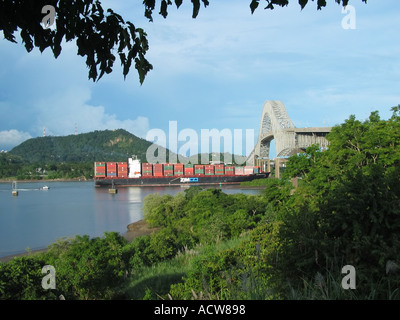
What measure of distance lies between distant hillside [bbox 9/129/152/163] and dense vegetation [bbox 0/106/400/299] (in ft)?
307

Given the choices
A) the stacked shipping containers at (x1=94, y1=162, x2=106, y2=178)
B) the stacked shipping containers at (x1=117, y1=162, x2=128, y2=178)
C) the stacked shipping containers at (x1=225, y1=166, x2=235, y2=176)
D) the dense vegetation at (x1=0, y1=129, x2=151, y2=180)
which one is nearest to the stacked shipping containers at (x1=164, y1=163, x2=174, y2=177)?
the stacked shipping containers at (x1=117, y1=162, x2=128, y2=178)

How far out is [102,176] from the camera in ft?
202

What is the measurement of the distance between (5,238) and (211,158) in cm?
6419

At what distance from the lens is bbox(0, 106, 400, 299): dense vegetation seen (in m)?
2.70

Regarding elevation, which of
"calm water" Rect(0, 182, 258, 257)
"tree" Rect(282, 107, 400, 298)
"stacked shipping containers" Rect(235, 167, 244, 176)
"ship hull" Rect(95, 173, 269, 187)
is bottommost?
"calm water" Rect(0, 182, 258, 257)

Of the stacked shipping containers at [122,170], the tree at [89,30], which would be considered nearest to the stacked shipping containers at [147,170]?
the stacked shipping containers at [122,170]

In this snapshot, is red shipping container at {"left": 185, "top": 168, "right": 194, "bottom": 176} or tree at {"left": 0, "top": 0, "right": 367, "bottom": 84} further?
Result: red shipping container at {"left": 185, "top": 168, "right": 194, "bottom": 176}

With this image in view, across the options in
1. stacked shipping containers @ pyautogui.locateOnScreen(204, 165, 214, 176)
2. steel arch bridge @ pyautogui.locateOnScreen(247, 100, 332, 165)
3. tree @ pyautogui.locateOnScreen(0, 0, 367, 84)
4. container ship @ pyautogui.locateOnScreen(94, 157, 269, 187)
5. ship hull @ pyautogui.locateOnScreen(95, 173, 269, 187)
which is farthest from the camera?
stacked shipping containers @ pyautogui.locateOnScreen(204, 165, 214, 176)

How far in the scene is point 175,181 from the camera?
60.4 metres

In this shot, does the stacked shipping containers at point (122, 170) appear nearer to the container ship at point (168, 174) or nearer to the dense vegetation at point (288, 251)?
the container ship at point (168, 174)

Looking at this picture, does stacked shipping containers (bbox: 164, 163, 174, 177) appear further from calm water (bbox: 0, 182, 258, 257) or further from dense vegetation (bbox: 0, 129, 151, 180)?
→ calm water (bbox: 0, 182, 258, 257)

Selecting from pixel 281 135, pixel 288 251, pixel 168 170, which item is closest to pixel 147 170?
pixel 168 170
